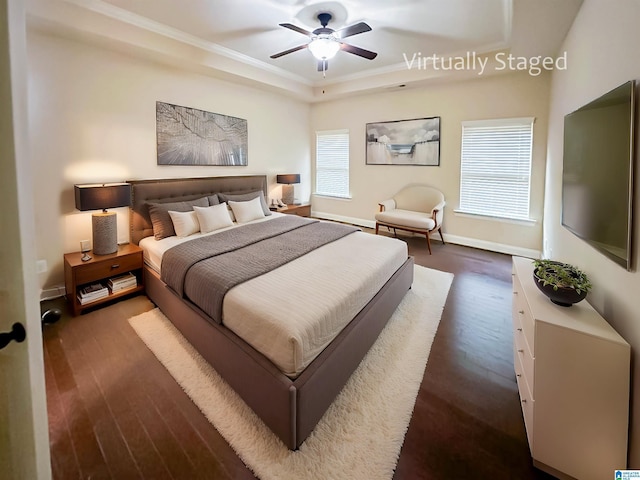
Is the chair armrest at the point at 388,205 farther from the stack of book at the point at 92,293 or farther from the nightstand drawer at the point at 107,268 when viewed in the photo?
the stack of book at the point at 92,293

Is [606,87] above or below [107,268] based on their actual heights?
above

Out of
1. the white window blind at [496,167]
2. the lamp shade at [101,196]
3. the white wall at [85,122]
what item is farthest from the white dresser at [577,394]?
the white wall at [85,122]

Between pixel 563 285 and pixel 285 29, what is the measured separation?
3869 mm

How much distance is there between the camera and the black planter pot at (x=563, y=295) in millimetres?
1531

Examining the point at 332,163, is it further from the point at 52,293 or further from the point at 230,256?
the point at 52,293

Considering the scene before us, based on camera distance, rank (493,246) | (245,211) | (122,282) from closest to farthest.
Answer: (122,282) → (245,211) → (493,246)

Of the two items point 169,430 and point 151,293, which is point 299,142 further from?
point 169,430

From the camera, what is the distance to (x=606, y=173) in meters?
1.56

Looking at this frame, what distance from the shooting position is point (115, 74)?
3.45 m

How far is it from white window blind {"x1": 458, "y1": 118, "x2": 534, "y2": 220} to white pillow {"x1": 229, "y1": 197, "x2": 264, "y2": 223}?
348 cm

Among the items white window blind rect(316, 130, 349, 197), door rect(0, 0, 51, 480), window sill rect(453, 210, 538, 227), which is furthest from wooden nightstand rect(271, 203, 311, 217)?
door rect(0, 0, 51, 480)

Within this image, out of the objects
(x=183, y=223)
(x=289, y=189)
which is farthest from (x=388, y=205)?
(x=183, y=223)

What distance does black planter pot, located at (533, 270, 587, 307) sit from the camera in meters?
1.53

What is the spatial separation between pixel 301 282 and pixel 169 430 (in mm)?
1189
